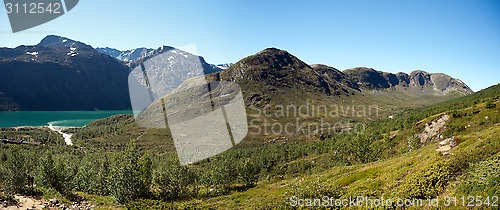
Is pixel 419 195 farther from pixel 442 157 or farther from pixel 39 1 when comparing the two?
pixel 39 1

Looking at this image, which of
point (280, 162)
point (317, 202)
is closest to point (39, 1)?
point (317, 202)

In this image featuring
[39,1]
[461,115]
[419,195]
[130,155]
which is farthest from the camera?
[461,115]

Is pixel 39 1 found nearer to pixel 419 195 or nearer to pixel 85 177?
pixel 419 195

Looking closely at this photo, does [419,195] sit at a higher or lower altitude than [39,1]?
lower

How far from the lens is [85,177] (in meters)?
74.7

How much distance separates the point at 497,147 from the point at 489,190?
949 cm

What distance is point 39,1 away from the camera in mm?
13906

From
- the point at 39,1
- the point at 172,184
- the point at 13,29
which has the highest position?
the point at 39,1

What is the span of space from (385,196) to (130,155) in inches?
1872

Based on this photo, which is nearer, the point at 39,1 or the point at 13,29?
the point at 13,29

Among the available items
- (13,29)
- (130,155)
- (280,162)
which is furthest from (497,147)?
(280,162)

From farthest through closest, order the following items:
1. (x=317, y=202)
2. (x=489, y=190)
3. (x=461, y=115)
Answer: (x=461, y=115)
(x=317, y=202)
(x=489, y=190)

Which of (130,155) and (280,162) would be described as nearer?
(130,155)

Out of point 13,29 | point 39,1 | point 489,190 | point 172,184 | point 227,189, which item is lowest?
point 227,189
